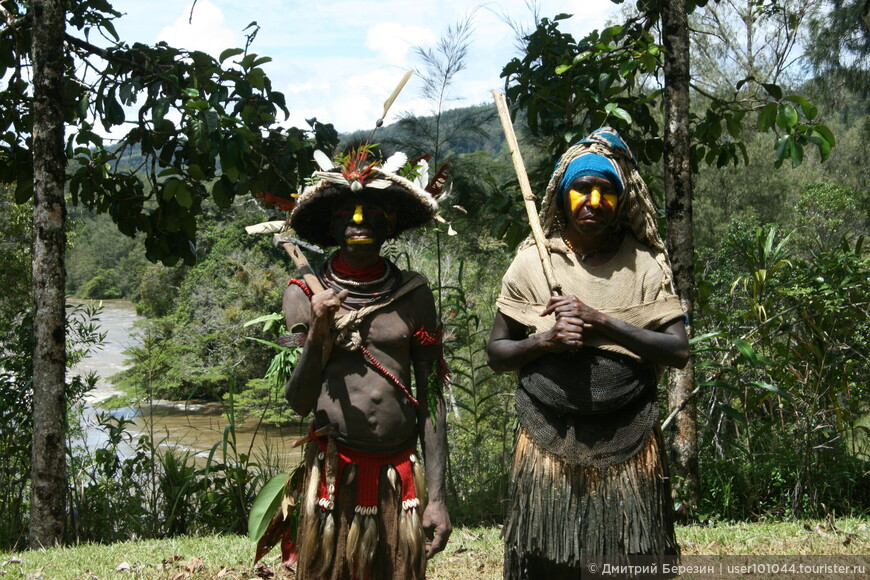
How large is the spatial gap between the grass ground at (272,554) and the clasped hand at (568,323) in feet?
6.69

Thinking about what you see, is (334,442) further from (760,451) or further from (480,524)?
(760,451)

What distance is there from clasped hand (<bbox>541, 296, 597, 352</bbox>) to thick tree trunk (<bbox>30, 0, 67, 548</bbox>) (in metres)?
3.72

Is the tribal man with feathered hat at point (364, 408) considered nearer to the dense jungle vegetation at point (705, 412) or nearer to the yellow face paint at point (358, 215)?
the yellow face paint at point (358, 215)

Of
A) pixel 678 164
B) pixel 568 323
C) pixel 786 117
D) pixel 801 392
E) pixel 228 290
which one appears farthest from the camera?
pixel 228 290

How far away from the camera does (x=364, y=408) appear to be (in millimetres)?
2977

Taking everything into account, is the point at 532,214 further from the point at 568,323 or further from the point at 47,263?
the point at 47,263

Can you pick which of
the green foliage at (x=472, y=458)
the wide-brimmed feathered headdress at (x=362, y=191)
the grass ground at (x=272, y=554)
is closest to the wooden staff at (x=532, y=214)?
the wide-brimmed feathered headdress at (x=362, y=191)

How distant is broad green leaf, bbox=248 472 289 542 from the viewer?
329cm

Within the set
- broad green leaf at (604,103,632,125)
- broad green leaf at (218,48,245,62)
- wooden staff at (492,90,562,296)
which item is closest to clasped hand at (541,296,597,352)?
wooden staff at (492,90,562,296)

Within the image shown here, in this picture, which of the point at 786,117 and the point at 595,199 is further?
the point at 786,117

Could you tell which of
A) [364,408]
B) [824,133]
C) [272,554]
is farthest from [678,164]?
[272,554]

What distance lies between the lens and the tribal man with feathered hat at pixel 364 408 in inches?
117

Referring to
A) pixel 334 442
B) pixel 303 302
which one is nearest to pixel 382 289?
pixel 303 302

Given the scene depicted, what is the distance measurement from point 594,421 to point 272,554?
271cm
